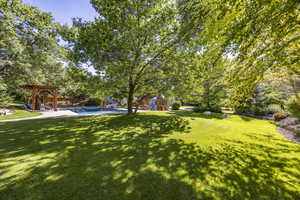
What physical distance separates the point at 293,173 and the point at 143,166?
145 inches

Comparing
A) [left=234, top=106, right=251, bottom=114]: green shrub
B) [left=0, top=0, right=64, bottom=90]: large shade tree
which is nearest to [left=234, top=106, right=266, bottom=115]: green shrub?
[left=234, top=106, right=251, bottom=114]: green shrub

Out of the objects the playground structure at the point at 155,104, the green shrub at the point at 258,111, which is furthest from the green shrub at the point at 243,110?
the playground structure at the point at 155,104

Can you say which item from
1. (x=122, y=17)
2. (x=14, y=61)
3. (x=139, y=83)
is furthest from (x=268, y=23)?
(x=14, y=61)

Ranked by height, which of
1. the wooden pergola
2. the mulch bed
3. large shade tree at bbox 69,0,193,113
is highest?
large shade tree at bbox 69,0,193,113

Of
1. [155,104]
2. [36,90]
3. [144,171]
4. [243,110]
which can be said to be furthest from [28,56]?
[243,110]

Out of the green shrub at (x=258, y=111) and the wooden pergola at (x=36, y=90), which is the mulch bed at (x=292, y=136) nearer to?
the green shrub at (x=258, y=111)

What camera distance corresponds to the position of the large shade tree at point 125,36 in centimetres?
728

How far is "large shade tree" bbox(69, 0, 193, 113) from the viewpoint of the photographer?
287 inches

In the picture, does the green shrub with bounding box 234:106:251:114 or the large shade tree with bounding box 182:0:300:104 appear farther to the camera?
the green shrub with bounding box 234:106:251:114

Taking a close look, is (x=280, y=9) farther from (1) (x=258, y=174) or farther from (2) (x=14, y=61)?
(2) (x=14, y=61)

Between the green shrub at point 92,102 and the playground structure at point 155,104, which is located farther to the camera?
the green shrub at point 92,102

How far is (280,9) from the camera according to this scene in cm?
242

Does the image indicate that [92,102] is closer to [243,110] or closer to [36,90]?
[36,90]

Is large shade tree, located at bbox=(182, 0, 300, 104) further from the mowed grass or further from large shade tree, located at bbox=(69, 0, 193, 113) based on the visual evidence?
large shade tree, located at bbox=(69, 0, 193, 113)
